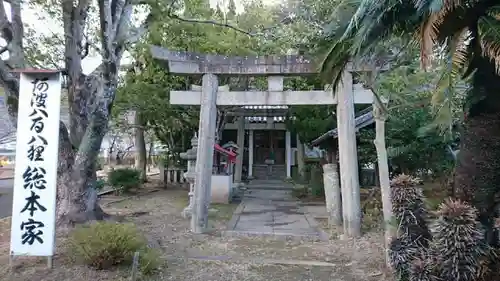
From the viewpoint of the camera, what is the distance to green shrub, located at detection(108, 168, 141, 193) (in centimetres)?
1719

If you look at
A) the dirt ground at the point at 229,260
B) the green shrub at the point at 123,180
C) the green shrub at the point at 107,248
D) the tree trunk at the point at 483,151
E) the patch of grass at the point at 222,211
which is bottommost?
the dirt ground at the point at 229,260

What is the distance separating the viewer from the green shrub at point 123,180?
17188mm

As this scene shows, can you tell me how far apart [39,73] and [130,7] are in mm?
3528

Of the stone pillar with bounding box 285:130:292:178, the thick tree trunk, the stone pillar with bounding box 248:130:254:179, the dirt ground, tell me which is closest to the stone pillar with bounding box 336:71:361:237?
the dirt ground

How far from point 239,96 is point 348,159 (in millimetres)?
2815

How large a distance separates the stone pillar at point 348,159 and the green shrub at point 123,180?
1095cm

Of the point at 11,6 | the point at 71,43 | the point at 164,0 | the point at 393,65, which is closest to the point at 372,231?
the point at 393,65

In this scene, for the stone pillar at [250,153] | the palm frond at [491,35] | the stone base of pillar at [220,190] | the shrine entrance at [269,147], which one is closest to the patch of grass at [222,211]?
the stone base of pillar at [220,190]

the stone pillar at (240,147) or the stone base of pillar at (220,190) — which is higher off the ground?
the stone pillar at (240,147)

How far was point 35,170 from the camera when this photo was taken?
580cm

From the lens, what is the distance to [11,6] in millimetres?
7895

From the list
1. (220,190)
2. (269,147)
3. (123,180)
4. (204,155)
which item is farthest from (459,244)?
(269,147)

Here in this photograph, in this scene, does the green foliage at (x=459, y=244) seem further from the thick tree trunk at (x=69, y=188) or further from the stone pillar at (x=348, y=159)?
the thick tree trunk at (x=69, y=188)

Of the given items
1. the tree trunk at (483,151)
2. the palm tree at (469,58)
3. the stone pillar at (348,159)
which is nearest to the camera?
the palm tree at (469,58)
